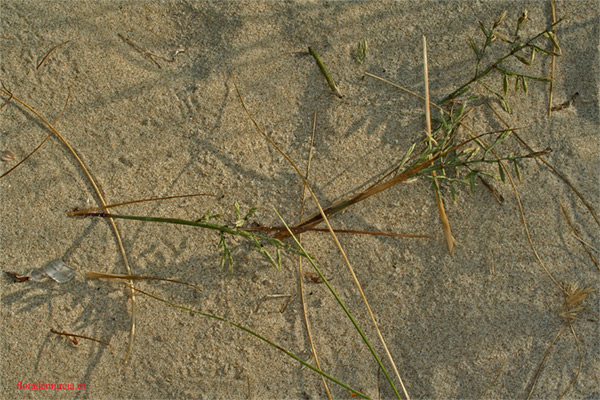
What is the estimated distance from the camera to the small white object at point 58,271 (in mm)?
1583

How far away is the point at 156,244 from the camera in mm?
1614

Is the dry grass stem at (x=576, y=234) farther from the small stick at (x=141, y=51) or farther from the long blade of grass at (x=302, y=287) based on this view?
the small stick at (x=141, y=51)

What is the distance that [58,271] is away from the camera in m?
1.58

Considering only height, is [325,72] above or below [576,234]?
above

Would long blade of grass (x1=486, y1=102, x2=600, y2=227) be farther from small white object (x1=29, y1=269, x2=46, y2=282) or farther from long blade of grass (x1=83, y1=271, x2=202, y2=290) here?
small white object (x1=29, y1=269, x2=46, y2=282)

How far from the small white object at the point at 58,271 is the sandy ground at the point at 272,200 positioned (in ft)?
0.09

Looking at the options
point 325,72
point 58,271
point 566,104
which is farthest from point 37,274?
point 566,104

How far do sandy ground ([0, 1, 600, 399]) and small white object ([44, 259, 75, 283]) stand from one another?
26 mm

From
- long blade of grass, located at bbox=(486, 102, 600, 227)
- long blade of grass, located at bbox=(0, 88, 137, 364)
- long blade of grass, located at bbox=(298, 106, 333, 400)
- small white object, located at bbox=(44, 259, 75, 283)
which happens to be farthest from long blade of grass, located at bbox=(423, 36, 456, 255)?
small white object, located at bbox=(44, 259, 75, 283)

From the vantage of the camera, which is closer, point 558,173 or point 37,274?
point 37,274

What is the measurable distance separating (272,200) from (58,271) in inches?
29.7

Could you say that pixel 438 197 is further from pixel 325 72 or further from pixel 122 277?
pixel 122 277

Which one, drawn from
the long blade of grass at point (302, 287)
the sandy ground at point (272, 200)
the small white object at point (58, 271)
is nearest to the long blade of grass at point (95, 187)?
the sandy ground at point (272, 200)

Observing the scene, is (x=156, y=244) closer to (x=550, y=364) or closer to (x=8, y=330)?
(x=8, y=330)
